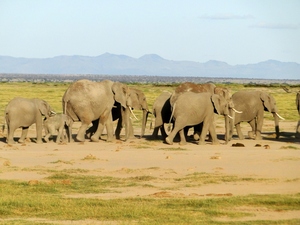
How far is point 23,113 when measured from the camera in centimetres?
2459

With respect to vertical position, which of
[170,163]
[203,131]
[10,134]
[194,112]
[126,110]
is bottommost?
[170,163]

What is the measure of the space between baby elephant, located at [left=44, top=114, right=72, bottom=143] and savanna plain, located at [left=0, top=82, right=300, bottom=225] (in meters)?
0.43

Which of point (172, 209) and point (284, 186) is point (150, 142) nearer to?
point (284, 186)

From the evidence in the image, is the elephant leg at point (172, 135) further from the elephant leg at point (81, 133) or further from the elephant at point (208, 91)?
the elephant leg at point (81, 133)

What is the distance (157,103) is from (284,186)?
425 inches

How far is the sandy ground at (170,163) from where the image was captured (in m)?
15.9

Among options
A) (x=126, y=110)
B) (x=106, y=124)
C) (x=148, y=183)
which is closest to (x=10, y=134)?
(x=106, y=124)

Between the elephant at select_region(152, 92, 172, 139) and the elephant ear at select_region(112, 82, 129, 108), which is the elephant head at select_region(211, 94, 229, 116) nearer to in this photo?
the elephant at select_region(152, 92, 172, 139)

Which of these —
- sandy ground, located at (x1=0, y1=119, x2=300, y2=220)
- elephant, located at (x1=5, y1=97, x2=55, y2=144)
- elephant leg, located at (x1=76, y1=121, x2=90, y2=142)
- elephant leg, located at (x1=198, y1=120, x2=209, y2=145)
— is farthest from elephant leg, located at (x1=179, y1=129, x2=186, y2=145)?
elephant, located at (x1=5, y1=97, x2=55, y2=144)

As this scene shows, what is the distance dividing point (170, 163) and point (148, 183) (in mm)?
3468

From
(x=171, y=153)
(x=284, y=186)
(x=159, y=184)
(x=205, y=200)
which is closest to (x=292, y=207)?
(x=205, y=200)

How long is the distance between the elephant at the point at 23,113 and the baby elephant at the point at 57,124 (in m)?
0.25

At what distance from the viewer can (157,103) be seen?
26.9 meters

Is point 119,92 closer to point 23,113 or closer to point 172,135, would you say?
point 172,135
